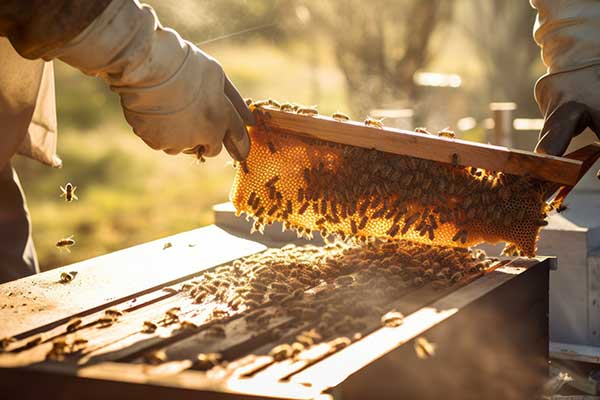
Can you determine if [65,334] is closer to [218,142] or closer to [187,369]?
[187,369]

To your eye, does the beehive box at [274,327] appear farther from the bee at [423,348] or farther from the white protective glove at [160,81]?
the white protective glove at [160,81]

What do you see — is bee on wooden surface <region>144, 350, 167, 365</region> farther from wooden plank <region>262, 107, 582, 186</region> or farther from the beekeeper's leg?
the beekeeper's leg

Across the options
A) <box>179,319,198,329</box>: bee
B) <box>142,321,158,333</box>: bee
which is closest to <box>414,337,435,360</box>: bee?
<box>179,319,198,329</box>: bee

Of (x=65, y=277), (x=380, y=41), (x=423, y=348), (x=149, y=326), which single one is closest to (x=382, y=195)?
(x=423, y=348)

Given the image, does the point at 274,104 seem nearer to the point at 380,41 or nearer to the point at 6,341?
the point at 6,341

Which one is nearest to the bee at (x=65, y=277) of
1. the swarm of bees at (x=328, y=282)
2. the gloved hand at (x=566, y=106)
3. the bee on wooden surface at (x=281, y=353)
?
the swarm of bees at (x=328, y=282)

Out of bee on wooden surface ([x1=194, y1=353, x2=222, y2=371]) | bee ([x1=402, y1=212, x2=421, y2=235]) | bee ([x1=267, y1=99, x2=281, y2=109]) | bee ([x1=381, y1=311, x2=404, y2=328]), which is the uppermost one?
bee ([x1=267, y1=99, x2=281, y2=109])
